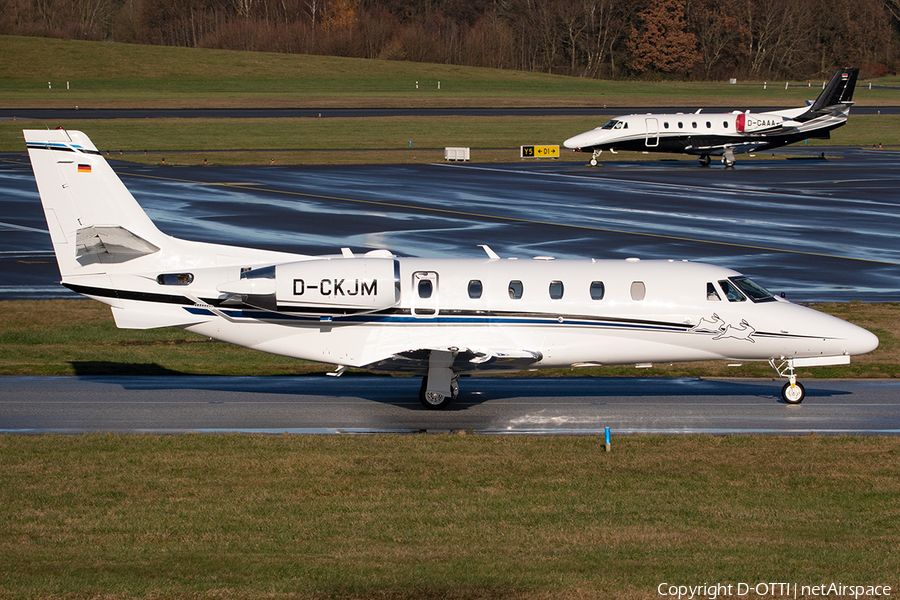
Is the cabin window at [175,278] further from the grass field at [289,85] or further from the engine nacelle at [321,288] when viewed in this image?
the grass field at [289,85]

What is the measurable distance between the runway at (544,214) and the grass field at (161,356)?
342 centimetres

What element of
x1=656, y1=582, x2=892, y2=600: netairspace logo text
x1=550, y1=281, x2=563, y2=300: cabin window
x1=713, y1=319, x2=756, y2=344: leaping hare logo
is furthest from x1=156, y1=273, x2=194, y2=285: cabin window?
x1=656, y1=582, x2=892, y2=600: netairspace logo text

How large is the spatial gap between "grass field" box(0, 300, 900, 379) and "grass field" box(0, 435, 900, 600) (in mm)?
6816

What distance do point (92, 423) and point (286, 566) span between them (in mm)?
9506

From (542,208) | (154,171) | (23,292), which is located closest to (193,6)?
(154,171)

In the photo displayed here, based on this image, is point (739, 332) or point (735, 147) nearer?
point (739, 332)

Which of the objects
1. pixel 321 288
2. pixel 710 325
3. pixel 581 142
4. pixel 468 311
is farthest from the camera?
pixel 581 142

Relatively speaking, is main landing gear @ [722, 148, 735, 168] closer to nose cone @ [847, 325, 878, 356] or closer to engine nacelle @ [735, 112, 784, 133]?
engine nacelle @ [735, 112, 784, 133]

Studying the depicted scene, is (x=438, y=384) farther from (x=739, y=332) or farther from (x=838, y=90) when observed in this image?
(x=838, y=90)

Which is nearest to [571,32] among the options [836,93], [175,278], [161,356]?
[836,93]

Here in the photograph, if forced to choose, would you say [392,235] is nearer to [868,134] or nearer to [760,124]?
[760,124]

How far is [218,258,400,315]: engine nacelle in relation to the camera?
2011 cm

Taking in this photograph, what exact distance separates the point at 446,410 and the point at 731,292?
6.54m

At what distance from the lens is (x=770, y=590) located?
1118 cm
